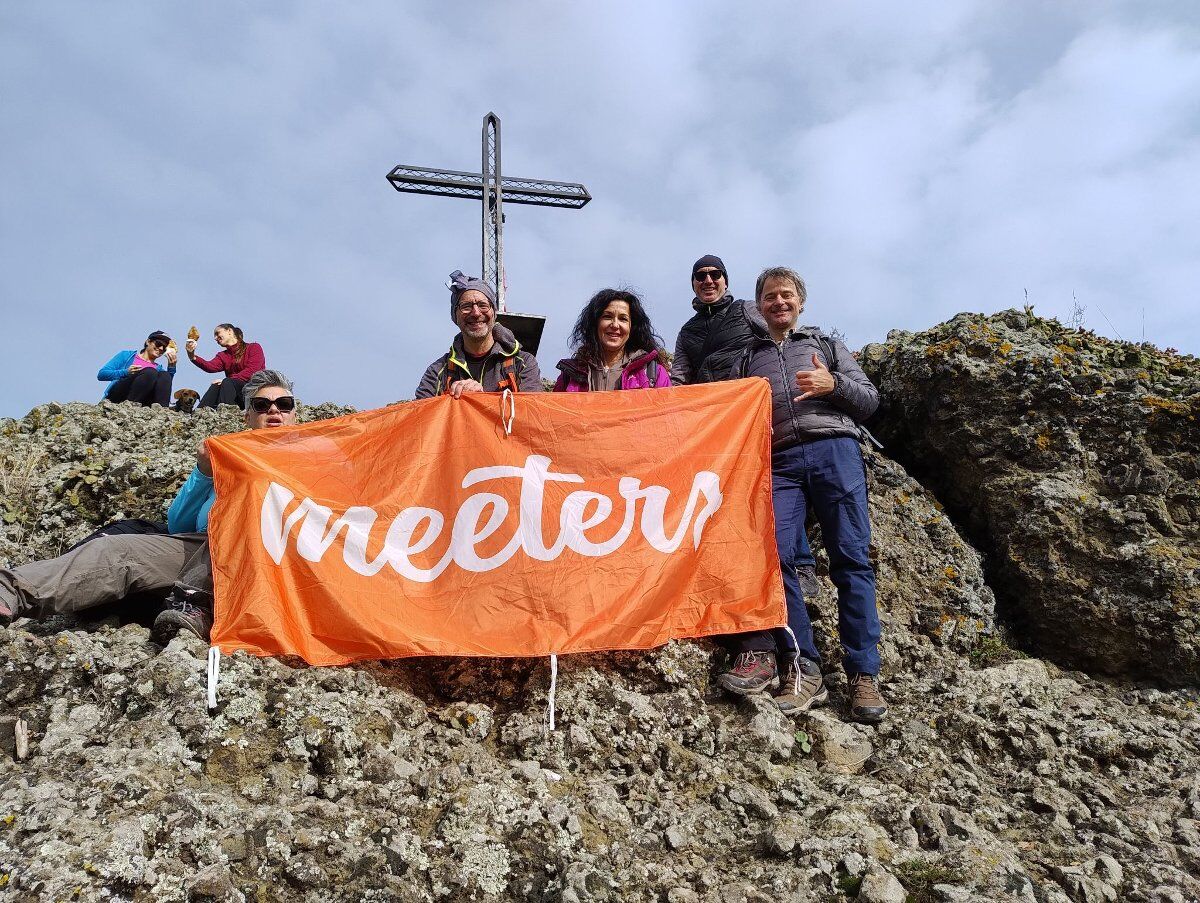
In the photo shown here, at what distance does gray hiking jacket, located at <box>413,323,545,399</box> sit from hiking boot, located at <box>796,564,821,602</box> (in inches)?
81.5

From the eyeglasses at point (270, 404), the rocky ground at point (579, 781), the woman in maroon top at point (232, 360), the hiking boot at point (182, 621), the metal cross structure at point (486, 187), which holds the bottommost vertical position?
the rocky ground at point (579, 781)

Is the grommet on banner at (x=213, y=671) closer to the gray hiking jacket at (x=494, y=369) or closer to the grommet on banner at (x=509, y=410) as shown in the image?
the grommet on banner at (x=509, y=410)

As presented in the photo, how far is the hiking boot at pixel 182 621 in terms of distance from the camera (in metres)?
3.98

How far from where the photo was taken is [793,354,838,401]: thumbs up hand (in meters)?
4.50

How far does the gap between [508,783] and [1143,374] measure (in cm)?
504

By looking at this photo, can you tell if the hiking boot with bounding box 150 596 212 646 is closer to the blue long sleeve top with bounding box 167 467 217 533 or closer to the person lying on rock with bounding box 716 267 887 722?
the blue long sleeve top with bounding box 167 467 217 533

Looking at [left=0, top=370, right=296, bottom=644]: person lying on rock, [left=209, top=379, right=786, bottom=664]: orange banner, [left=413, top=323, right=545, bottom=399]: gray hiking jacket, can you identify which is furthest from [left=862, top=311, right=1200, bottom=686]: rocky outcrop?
[left=0, top=370, right=296, bottom=644]: person lying on rock

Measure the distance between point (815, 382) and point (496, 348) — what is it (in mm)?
2020

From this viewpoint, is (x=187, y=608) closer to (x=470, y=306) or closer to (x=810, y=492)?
(x=470, y=306)

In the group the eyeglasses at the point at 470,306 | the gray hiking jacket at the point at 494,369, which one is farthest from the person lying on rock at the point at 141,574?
the eyeglasses at the point at 470,306

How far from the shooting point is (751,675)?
4250mm

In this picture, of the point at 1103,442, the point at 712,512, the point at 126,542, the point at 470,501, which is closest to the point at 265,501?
the point at 126,542

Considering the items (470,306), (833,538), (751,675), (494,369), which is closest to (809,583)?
(833,538)

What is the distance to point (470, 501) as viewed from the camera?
4.35 metres
